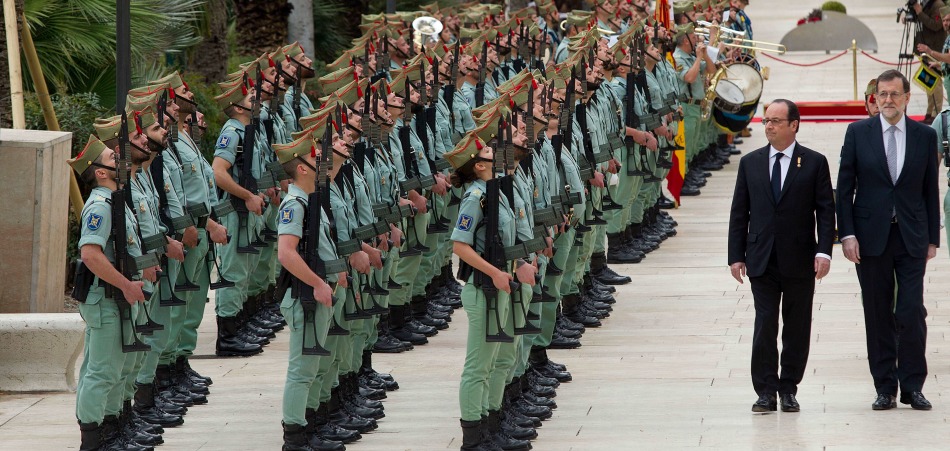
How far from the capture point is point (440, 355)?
42.3 ft

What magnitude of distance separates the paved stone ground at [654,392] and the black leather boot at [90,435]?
2.22 ft

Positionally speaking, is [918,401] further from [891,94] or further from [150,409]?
[150,409]

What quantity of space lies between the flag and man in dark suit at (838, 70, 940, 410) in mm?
8280

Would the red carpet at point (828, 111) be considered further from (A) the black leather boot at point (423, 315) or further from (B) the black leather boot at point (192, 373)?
(B) the black leather boot at point (192, 373)

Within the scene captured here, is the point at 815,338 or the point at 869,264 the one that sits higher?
the point at 869,264

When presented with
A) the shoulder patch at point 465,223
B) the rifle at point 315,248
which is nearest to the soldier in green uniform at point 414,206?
the rifle at point 315,248

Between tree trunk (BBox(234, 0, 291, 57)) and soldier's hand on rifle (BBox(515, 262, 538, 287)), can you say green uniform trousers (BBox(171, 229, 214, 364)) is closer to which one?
soldier's hand on rifle (BBox(515, 262, 538, 287))

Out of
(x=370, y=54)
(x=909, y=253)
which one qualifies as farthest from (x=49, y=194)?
(x=909, y=253)

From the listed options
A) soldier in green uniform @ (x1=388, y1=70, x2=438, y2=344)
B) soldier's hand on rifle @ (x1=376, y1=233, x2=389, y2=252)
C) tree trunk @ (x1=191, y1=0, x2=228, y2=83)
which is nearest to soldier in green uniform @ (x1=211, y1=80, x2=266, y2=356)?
soldier in green uniform @ (x1=388, y1=70, x2=438, y2=344)

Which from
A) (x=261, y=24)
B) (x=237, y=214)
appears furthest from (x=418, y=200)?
(x=261, y=24)

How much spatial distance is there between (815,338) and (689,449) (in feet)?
11.6

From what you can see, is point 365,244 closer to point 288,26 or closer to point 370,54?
point 370,54

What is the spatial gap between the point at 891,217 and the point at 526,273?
2.24 metres

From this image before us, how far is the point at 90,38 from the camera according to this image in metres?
15.3
